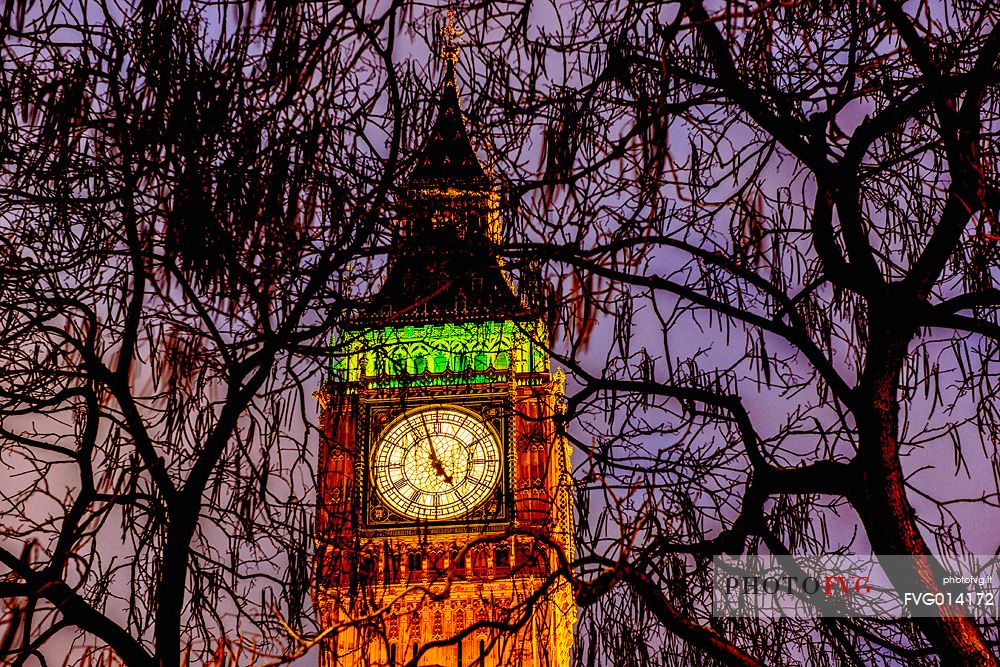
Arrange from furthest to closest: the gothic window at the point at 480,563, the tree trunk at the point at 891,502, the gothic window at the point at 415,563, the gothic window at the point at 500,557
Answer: the gothic window at the point at 500,557 < the gothic window at the point at 480,563 < the gothic window at the point at 415,563 < the tree trunk at the point at 891,502

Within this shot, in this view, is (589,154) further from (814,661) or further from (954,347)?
(814,661)

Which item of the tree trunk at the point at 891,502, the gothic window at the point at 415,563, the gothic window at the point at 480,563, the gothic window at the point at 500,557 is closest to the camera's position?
the tree trunk at the point at 891,502

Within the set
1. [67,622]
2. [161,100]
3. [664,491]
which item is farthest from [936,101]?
A: [67,622]

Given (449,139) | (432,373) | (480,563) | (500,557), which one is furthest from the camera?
(480,563)

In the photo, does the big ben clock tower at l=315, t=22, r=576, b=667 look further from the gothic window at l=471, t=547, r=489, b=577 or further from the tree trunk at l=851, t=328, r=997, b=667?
the tree trunk at l=851, t=328, r=997, b=667

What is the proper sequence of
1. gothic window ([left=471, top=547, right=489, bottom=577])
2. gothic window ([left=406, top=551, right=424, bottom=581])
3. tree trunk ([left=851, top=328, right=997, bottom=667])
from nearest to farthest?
1. tree trunk ([left=851, top=328, right=997, bottom=667])
2. gothic window ([left=406, top=551, right=424, bottom=581])
3. gothic window ([left=471, top=547, right=489, bottom=577])

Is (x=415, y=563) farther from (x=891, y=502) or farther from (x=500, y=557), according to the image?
(x=500, y=557)

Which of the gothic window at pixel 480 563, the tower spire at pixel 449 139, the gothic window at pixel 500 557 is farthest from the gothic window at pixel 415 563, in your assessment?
the tower spire at pixel 449 139

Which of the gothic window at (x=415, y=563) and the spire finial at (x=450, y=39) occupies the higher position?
the spire finial at (x=450, y=39)

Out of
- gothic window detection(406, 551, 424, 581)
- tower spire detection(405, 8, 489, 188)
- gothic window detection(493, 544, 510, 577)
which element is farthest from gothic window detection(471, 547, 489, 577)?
tower spire detection(405, 8, 489, 188)

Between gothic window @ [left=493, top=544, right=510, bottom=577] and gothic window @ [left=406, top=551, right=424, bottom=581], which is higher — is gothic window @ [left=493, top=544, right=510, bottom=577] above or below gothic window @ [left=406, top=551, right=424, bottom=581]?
above

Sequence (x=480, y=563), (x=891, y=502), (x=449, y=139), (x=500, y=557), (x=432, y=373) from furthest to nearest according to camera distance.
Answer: (x=480, y=563), (x=500, y=557), (x=432, y=373), (x=449, y=139), (x=891, y=502)

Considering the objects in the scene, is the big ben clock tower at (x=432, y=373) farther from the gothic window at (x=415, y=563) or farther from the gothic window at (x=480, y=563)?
the gothic window at (x=480, y=563)

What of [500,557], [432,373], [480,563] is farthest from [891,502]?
[480,563]
